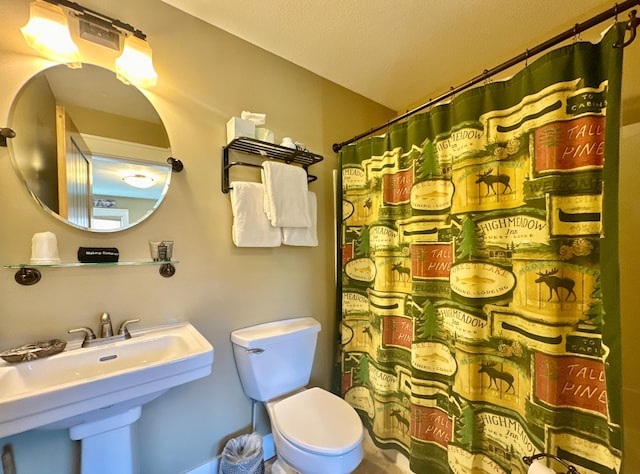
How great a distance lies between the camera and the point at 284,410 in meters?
1.33

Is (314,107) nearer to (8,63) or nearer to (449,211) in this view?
(449,211)

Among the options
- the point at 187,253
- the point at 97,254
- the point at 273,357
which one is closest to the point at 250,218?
the point at 187,253

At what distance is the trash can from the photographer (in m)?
1.26

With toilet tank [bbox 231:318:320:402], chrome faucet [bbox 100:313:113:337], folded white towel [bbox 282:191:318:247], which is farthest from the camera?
folded white towel [bbox 282:191:318:247]

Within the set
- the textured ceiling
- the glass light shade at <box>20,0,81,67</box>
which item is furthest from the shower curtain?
the glass light shade at <box>20,0,81,67</box>

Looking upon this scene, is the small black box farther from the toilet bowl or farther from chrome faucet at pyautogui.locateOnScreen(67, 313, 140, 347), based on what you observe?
the toilet bowl

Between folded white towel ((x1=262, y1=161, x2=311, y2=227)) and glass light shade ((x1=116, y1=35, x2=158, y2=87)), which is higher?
glass light shade ((x1=116, y1=35, x2=158, y2=87))

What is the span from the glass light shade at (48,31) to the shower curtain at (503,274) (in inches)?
57.9

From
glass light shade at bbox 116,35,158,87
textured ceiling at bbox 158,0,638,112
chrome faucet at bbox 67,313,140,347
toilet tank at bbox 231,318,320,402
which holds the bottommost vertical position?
toilet tank at bbox 231,318,320,402

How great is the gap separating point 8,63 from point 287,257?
142 centimetres

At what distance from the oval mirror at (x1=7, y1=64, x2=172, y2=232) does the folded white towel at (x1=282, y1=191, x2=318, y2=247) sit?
2.17ft

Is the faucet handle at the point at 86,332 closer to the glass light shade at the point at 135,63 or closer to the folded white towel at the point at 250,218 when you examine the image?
the folded white towel at the point at 250,218

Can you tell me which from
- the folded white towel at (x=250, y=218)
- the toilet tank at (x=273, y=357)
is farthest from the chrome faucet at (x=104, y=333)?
the folded white towel at (x=250, y=218)

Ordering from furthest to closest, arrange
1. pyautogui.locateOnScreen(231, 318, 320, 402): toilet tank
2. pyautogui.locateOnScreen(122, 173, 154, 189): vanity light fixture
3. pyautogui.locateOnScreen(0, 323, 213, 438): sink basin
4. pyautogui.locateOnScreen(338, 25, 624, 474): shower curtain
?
1. pyautogui.locateOnScreen(231, 318, 320, 402): toilet tank
2. pyautogui.locateOnScreen(122, 173, 154, 189): vanity light fixture
3. pyautogui.locateOnScreen(338, 25, 624, 474): shower curtain
4. pyautogui.locateOnScreen(0, 323, 213, 438): sink basin
